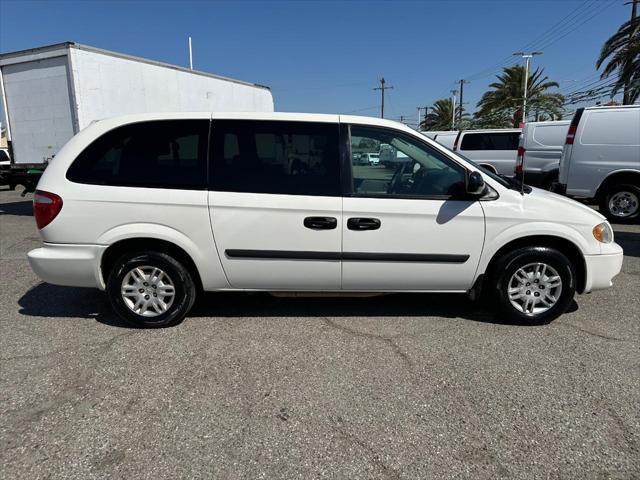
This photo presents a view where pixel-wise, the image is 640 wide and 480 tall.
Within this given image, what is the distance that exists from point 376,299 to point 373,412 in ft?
6.34

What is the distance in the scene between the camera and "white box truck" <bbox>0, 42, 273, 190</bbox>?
8.00 meters

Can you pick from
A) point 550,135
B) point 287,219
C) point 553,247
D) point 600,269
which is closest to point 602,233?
point 600,269

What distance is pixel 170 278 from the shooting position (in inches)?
142

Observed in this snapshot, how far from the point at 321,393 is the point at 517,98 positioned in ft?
111

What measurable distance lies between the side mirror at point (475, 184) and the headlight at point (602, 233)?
1.08m

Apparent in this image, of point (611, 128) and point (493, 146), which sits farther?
point (493, 146)

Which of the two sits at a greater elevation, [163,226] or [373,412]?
[163,226]

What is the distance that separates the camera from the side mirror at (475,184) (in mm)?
3359

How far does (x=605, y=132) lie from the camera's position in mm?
8156

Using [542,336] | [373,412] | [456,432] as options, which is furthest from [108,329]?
[542,336]

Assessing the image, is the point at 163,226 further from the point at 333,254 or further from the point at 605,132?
the point at 605,132

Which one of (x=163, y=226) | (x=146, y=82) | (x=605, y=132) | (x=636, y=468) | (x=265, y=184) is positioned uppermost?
(x=146, y=82)

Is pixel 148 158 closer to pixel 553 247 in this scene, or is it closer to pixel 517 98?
pixel 553 247

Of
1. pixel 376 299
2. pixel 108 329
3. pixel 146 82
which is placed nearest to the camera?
pixel 108 329
